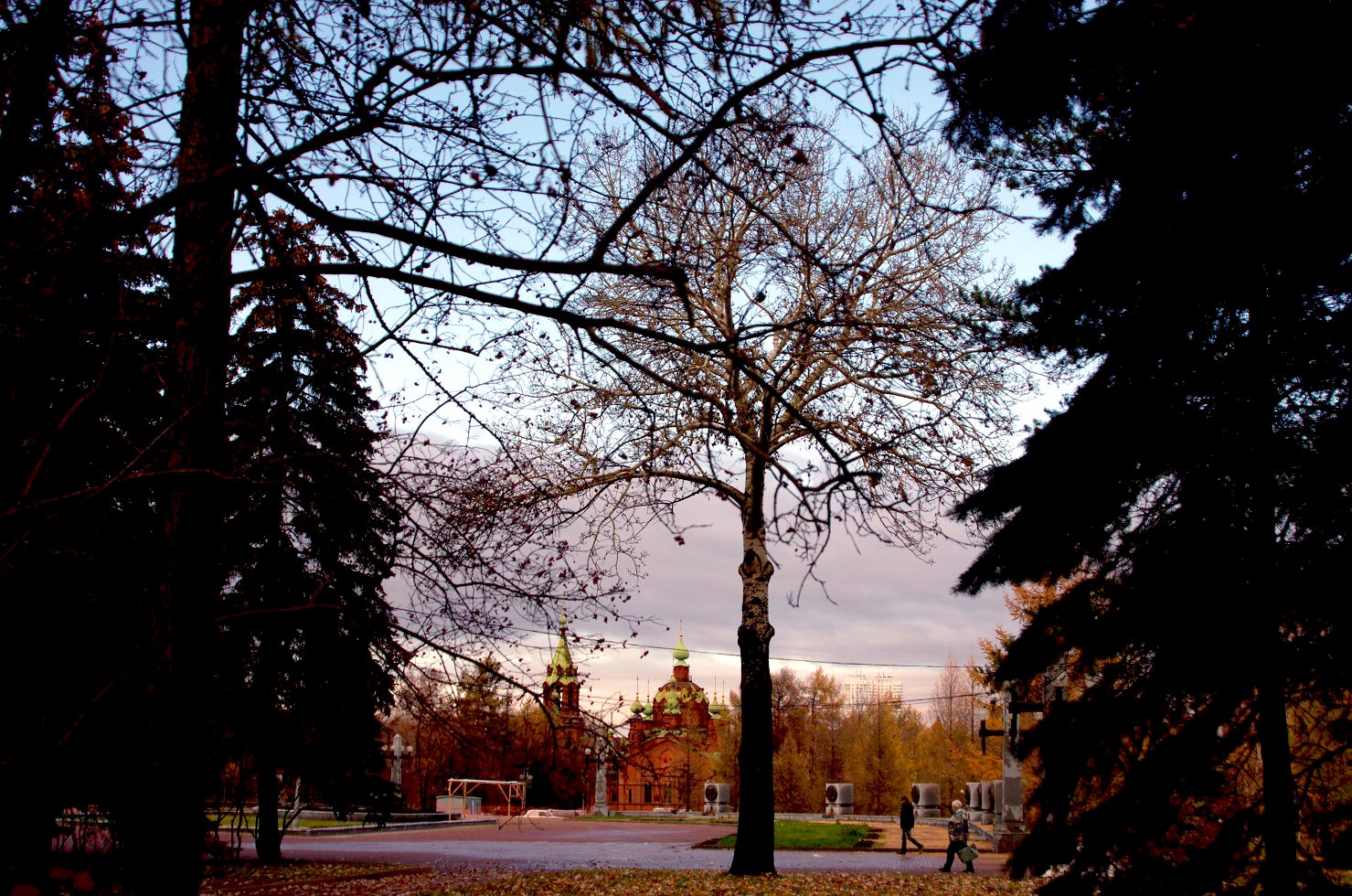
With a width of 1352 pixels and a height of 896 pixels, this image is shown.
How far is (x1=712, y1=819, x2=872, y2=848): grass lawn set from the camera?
25.9 metres

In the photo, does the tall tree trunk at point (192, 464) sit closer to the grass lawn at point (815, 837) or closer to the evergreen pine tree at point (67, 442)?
the evergreen pine tree at point (67, 442)

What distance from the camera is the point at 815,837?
28.3m

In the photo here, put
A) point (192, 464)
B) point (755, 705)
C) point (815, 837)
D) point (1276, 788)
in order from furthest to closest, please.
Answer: point (815, 837)
point (755, 705)
point (1276, 788)
point (192, 464)

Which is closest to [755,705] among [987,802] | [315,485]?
[315,485]

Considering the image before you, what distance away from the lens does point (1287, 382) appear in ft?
22.5

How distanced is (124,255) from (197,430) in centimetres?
91

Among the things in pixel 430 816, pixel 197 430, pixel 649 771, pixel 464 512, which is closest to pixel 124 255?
pixel 197 430

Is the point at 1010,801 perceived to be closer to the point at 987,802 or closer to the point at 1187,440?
the point at 987,802

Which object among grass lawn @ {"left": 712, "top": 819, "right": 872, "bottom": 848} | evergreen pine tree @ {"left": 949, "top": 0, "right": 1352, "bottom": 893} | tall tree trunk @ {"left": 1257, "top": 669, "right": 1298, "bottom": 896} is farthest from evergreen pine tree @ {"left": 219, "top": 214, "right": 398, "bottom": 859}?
grass lawn @ {"left": 712, "top": 819, "right": 872, "bottom": 848}

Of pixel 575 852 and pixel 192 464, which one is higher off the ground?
pixel 192 464

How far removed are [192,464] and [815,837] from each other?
26650 mm

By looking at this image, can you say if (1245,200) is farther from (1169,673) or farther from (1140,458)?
(1169,673)

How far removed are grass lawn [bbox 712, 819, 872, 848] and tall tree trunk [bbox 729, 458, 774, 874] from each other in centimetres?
953

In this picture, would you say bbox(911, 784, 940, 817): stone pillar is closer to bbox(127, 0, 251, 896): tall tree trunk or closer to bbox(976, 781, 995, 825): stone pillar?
bbox(976, 781, 995, 825): stone pillar
